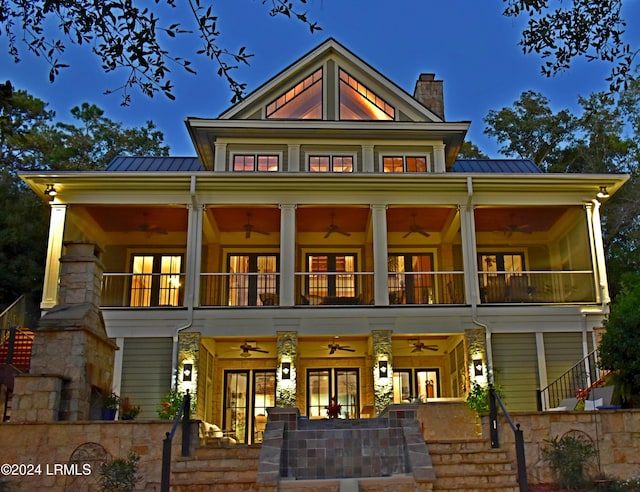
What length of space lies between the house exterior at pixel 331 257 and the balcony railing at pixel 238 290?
0.05 metres

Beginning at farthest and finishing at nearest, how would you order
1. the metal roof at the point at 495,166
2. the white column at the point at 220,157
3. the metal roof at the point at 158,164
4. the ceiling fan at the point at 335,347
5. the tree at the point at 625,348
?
the metal roof at the point at 495,166
the metal roof at the point at 158,164
the white column at the point at 220,157
the ceiling fan at the point at 335,347
the tree at the point at 625,348

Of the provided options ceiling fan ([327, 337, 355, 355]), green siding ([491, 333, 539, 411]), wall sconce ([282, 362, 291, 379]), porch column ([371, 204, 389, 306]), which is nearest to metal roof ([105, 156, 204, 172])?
porch column ([371, 204, 389, 306])

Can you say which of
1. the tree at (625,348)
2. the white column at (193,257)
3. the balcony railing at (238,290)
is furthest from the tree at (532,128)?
the tree at (625,348)

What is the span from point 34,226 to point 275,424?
16.1 meters

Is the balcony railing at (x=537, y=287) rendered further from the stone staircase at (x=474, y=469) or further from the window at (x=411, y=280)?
the stone staircase at (x=474, y=469)

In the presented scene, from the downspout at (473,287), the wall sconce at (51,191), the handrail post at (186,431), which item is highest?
the wall sconce at (51,191)

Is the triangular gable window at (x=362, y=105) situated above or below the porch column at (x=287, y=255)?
above

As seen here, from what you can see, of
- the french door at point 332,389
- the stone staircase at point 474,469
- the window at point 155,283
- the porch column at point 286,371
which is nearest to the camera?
the stone staircase at point 474,469

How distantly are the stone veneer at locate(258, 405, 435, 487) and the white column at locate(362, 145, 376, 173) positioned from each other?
7831mm

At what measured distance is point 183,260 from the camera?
688 inches

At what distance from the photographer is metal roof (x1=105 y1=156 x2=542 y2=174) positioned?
18.5 m

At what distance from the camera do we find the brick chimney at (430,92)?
19.6 m

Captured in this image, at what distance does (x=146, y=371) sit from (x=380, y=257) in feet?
18.5

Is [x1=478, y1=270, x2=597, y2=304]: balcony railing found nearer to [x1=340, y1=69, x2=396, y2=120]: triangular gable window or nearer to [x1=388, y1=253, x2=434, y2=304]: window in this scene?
[x1=388, y1=253, x2=434, y2=304]: window
